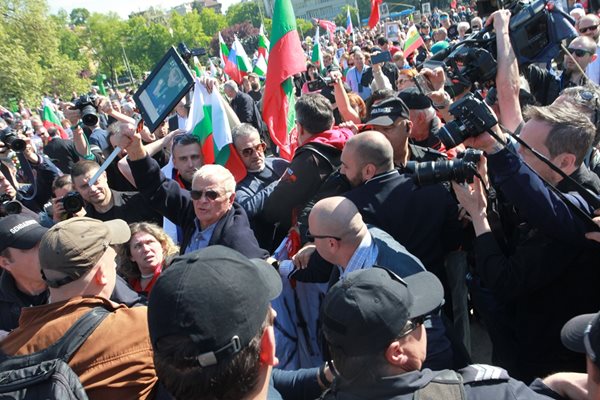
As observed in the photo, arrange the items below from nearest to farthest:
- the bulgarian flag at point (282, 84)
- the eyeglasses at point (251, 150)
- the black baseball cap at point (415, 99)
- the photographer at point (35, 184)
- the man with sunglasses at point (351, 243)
→ the man with sunglasses at point (351, 243)
the black baseball cap at point (415, 99)
the eyeglasses at point (251, 150)
the bulgarian flag at point (282, 84)
the photographer at point (35, 184)

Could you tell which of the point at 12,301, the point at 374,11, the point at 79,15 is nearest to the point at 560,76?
the point at 12,301

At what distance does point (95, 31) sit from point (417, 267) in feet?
250

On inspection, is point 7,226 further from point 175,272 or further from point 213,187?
point 175,272

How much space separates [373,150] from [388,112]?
0.65 m

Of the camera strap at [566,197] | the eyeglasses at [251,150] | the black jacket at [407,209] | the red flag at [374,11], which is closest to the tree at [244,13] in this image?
the red flag at [374,11]

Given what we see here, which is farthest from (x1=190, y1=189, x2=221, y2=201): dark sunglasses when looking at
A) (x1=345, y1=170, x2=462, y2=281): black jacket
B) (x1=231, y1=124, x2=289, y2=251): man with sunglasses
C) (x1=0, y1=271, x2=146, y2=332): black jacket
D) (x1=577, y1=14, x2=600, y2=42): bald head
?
(x1=577, y1=14, x2=600, y2=42): bald head

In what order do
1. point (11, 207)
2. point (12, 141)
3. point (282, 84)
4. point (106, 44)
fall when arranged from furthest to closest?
point (106, 44)
point (282, 84)
point (12, 141)
point (11, 207)

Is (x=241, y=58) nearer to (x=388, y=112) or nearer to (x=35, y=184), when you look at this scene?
(x=35, y=184)

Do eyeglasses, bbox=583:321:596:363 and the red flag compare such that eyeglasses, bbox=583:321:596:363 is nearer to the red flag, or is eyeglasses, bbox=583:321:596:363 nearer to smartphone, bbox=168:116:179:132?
smartphone, bbox=168:116:179:132

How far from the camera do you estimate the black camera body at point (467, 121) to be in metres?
2.20

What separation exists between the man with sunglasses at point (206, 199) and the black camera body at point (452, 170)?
1.18 meters

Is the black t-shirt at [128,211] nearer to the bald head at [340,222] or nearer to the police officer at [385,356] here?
the bald head at [340,222]

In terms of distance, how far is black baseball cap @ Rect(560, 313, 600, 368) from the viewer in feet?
4.62

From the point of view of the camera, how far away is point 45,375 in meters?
1.60
